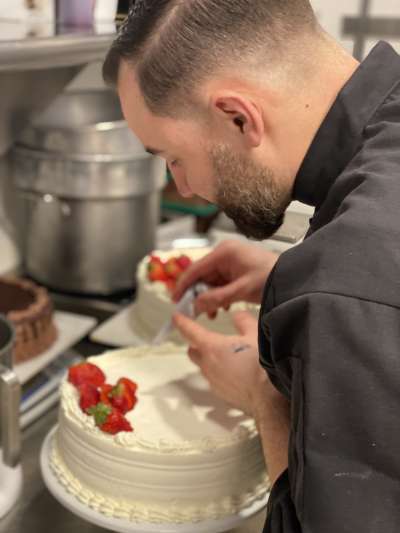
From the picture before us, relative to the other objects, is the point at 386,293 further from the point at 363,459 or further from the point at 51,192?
the point at 51,192

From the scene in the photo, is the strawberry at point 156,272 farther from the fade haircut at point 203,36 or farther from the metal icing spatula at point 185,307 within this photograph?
the fade haircut at point 203,36

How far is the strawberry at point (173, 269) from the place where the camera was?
1.52 m

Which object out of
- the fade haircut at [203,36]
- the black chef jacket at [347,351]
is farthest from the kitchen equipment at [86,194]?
the black chef jacket at [347,351]

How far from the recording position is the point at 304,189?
2.75ft

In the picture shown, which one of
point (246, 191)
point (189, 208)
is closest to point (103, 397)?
point (246, 191)

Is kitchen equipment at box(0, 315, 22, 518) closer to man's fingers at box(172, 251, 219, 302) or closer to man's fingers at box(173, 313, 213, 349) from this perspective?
man's fingers at box(173, 313, 213, 349)

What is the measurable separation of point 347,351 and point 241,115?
27cm

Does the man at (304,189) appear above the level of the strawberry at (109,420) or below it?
above

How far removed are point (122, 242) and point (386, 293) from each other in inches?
42.5

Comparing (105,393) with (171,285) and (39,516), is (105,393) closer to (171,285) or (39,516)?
(39,516)

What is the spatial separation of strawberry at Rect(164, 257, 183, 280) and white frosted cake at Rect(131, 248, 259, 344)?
0.10 feet

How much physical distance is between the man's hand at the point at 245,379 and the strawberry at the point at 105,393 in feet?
0.42

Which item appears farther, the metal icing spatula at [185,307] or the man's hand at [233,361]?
the metal icing spatula at [185,307]

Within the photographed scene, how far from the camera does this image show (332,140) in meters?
0.80
